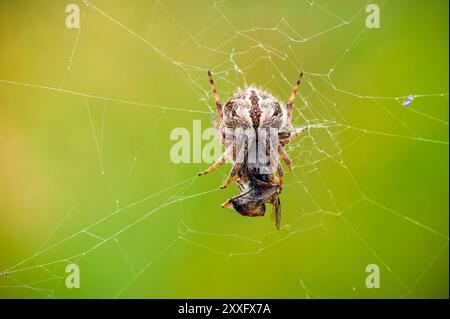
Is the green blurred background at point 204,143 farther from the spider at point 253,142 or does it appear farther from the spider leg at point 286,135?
the spider leg at point 286,135

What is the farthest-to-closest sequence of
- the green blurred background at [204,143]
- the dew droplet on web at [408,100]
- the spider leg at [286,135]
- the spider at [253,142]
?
the dew droplet on web at [408,100] → the green blurred background at [204,143] → the spider leg at [286,135] → the spider at [253,142]

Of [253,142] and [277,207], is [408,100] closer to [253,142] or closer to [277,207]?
[277,207]

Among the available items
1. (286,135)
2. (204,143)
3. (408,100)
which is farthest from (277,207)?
(408,100)

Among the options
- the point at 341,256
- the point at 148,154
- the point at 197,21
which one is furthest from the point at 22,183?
the point at 341,256

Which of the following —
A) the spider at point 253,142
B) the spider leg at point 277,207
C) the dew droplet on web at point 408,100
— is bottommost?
the spider leg at point 277,207

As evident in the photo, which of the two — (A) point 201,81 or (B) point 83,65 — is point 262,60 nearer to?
(A) point 201,81

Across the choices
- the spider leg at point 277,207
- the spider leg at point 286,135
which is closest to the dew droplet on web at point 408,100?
the spider leg at point 286,135
